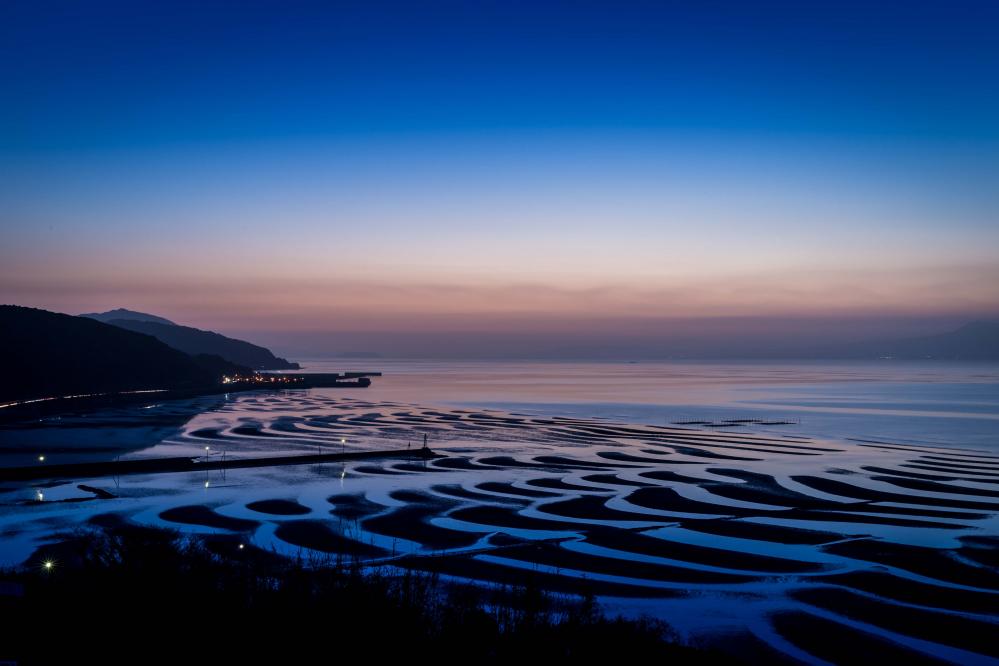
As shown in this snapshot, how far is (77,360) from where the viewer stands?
448 feet

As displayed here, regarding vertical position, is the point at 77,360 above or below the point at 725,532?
above

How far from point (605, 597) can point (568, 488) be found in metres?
16.9

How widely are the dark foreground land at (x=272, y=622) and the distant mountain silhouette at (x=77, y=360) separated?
9705 centimetres

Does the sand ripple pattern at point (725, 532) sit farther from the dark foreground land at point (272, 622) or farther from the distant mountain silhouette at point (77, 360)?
the distant mountain silhouette at point (77, 360)

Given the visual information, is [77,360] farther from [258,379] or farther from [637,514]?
[637,514]

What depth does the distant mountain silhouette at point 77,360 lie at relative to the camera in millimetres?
118688

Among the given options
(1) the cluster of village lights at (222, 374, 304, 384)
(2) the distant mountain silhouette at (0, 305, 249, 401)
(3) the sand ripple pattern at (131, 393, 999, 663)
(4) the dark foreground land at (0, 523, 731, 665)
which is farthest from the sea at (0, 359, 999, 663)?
(1) the cluster of village lights at (222, 374, 304, 384)

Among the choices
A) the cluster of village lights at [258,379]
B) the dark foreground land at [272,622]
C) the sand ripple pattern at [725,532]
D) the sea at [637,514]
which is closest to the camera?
the dark foreground land at [272,622]

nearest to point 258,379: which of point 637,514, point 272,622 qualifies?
point 637,514

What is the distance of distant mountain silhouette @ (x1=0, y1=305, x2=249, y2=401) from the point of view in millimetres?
118688

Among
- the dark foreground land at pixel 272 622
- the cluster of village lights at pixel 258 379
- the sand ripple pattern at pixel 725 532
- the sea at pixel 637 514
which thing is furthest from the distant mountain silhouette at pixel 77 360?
the dark foreground land at pixel 272 622

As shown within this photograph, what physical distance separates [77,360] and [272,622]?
454ft

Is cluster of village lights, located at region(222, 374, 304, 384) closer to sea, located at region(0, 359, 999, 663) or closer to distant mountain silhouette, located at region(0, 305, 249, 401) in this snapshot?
distant mountain silhouette, located at region(0, 305, 249, 401)

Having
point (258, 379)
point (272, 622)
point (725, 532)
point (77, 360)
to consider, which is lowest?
point (725, 532)
